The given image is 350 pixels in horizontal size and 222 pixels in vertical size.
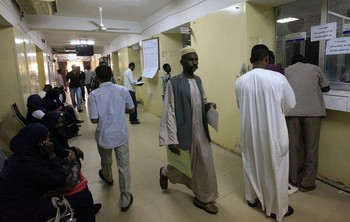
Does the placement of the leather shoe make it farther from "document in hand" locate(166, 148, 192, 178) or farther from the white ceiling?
the white ceiling

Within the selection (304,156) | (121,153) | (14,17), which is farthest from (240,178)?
(14,17)

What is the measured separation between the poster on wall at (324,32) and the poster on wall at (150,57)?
11.9 ft

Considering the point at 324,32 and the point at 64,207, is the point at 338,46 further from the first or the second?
the point at 64,207

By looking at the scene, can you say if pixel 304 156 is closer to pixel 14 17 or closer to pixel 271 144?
pixel 271 144

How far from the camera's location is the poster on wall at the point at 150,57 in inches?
220

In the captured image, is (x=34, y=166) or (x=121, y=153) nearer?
(x=34, y=166)

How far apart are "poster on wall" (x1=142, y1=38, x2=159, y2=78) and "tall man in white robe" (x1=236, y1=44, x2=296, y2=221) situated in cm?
393

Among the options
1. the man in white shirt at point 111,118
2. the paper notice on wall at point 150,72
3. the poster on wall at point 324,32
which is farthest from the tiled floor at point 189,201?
the paper notice on wall at point 150,72

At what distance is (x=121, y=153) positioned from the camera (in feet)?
7.08

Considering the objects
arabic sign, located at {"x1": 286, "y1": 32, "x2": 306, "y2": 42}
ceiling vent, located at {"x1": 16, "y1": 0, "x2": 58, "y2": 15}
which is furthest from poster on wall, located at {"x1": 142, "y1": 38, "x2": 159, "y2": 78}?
arabic sign, located at {"x1": 286, "y1": 32, "x2": 306, "y2": 42}

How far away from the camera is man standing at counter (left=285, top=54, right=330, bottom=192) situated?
2191mm

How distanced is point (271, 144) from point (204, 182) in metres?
0.66

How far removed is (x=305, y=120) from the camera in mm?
2254

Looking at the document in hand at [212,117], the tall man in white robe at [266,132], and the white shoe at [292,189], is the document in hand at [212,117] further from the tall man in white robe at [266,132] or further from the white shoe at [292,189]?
the white shoe at [292,189]
